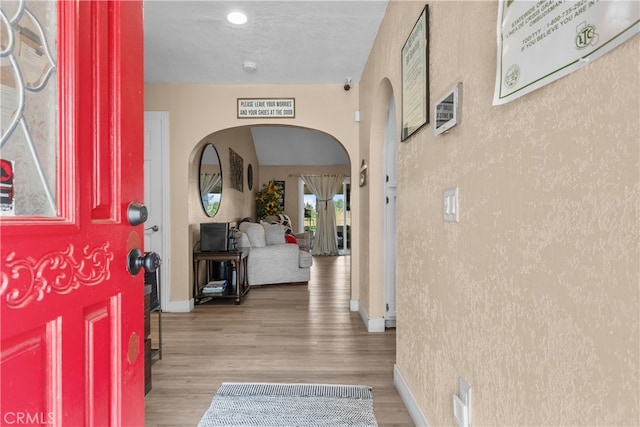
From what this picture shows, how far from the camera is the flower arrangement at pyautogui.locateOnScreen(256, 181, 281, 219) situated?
8547 millimetres

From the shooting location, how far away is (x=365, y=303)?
333 centimetres

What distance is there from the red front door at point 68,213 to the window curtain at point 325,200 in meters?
8.35

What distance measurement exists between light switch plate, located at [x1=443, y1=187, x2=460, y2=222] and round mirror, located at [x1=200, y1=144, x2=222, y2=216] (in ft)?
12.2

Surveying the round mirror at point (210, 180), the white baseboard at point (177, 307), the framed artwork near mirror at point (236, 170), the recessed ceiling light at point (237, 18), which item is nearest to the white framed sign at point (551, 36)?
the recessed ceiling light at point (237, 18)

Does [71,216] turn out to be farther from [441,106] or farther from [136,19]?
[441,106]

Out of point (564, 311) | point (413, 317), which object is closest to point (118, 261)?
point (564, 311)

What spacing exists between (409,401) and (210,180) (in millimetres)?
3852

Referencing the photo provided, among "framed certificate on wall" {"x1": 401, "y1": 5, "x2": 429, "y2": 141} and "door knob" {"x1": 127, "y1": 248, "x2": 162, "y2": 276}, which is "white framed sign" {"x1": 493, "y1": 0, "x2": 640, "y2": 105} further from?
"door knob" {"x1": 127, "y1": 248, "x2": 162, "y2": 276}

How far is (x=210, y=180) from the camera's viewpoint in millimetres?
4793

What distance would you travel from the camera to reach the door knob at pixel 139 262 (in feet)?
2.72

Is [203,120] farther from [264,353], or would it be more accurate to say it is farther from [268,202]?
[268,202]

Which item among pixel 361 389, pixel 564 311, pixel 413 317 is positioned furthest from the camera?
pixel 361 389

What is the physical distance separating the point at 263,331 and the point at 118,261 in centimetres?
255

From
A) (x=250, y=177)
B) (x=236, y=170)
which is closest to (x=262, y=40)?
(x=236, y=170)
